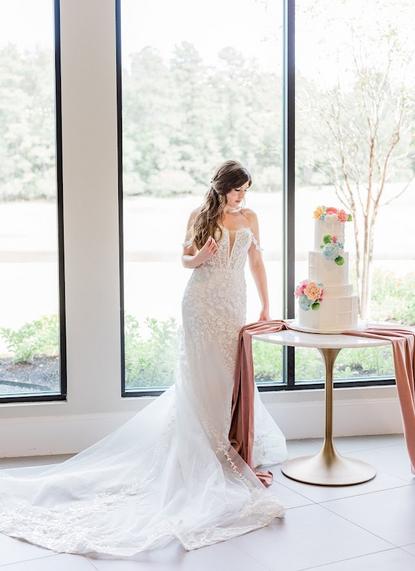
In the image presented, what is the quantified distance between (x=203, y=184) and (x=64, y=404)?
5.13 feet

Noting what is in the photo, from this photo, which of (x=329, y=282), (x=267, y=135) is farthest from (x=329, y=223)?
(x=267, y=135)

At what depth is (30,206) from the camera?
476 centimetres

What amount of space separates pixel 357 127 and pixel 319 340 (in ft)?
5.48

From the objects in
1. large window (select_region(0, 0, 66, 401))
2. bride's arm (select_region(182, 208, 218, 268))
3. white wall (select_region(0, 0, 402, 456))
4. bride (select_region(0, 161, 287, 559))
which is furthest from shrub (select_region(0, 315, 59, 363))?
bride's arm (select_region(182, 208, 218, 268))

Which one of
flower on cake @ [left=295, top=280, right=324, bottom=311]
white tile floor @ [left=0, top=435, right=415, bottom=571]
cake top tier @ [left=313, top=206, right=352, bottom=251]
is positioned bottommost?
white tile floor @ [left=0, top=435, right=415, bottom=571]

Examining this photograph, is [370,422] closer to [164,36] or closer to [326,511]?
[326,511]

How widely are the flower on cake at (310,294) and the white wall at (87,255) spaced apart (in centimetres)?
116

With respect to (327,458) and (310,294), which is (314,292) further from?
(327,458)

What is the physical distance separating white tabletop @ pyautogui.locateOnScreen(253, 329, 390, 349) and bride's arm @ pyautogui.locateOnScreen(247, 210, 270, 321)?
1.10 ft

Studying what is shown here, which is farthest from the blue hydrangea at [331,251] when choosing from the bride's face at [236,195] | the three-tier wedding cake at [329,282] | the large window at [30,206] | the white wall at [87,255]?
the large window at [30,206]

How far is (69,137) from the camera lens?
467 cm

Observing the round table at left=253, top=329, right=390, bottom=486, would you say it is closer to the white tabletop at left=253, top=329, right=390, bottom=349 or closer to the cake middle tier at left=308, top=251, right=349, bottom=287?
the white tabletop at left=253, top=329, right=390, bottom=349

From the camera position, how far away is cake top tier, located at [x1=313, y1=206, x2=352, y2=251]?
4.21m

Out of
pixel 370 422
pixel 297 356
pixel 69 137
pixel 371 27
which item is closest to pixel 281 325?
pixel 297 356
